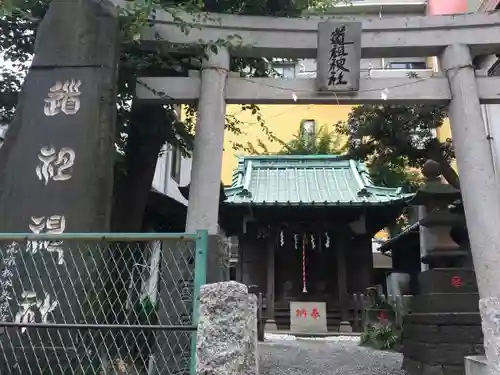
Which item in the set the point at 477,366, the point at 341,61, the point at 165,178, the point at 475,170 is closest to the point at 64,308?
the point at 477,366

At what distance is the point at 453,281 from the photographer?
6.74 meters

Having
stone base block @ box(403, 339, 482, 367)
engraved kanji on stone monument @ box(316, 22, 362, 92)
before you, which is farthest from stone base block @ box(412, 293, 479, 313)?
engraved kanji on stone monument @ box(316, 22, 362, 92)

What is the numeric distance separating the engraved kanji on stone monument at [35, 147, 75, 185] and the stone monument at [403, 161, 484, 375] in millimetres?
4945

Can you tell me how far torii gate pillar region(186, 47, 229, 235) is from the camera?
590 cm

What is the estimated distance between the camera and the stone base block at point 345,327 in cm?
1429

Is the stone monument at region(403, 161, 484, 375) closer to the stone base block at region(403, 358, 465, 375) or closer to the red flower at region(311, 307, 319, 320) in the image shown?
the stone base block at region(403, 358, 465, 375)

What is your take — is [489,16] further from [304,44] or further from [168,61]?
[168,61]

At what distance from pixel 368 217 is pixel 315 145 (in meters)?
9.65

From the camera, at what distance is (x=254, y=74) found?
28.2ft

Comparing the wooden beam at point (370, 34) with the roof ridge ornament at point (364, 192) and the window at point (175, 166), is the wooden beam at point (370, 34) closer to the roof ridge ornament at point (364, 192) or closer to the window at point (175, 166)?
the roof ridge ornament at point (364, 192)

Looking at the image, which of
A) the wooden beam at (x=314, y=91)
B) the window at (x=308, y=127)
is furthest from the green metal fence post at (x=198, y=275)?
the window at (x=308, y=127)

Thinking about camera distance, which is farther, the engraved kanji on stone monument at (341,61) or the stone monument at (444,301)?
the engraved kanji on stone monument at (341,61)

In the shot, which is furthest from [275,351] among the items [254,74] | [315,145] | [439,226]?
[315,145]

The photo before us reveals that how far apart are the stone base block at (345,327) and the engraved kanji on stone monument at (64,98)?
37.2ft
